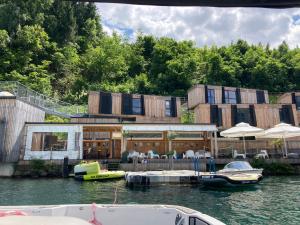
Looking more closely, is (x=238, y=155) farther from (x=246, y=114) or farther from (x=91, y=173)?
(x=91, y=173)

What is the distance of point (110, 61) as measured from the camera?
179 ft

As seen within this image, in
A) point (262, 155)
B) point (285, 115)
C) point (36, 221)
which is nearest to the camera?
point (36, 221)

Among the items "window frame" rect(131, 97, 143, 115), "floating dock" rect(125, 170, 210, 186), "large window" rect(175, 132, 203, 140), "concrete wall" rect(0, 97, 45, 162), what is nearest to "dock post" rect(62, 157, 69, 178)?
"concrete wall" rect(0, 97, 45, 162)

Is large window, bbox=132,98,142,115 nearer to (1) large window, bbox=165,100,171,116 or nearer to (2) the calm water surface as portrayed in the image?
(1) large window, bbox=165,100,171,116

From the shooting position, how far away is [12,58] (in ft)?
150

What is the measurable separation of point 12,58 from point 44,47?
7067 millimetres

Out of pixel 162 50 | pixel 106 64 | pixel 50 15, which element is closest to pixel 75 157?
pixel 106 64

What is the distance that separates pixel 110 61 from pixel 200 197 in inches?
1690

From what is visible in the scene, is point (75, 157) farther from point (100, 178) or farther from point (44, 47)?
point (44, 47)

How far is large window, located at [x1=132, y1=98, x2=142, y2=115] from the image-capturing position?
35125 mm

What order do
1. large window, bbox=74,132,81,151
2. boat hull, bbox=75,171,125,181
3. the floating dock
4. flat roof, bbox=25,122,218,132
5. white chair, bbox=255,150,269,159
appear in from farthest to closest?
flat roof, bbox=25,122,218,132, white chair, bbox=255,150,269,159, large window, bbox=74,132,81,151, boat hull, bbox=75,171,125,181, the floating dock

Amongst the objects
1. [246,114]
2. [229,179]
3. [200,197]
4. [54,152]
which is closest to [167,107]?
[246,114]

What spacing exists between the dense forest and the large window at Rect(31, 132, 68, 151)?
1813 cm

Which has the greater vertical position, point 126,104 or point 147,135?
point 126,104
